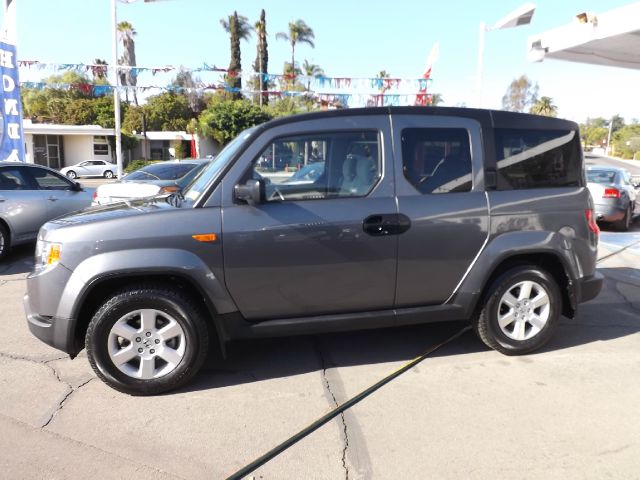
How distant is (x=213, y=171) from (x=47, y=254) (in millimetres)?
1284

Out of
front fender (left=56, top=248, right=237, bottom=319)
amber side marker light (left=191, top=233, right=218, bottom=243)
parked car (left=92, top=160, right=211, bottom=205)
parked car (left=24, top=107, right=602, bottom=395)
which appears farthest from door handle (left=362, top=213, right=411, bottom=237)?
parked car (left=92, top=160, right=211, bottom=205)

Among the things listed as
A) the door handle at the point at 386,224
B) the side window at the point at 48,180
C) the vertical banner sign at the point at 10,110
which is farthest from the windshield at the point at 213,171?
the vertical banner sign at the point at 10,110

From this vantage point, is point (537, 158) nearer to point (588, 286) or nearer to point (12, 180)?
point (588, 286)

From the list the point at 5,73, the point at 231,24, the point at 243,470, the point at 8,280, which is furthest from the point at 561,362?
the point at 231,24

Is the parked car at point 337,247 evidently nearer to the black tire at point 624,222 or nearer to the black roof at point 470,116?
the black roof at point 470,116

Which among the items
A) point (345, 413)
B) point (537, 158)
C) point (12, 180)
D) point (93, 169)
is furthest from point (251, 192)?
point (93, 169)

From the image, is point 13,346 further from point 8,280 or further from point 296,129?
point 296,129

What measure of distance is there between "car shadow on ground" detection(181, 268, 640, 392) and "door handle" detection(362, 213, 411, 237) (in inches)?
45.4

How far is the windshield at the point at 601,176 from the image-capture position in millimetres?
10497

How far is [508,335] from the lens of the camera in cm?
404

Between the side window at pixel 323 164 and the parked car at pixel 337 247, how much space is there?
2 centimetres

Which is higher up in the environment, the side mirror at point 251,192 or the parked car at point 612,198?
the side mirror at point 251,192

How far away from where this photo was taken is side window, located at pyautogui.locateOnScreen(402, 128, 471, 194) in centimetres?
369

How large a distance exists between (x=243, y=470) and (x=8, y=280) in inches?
217
